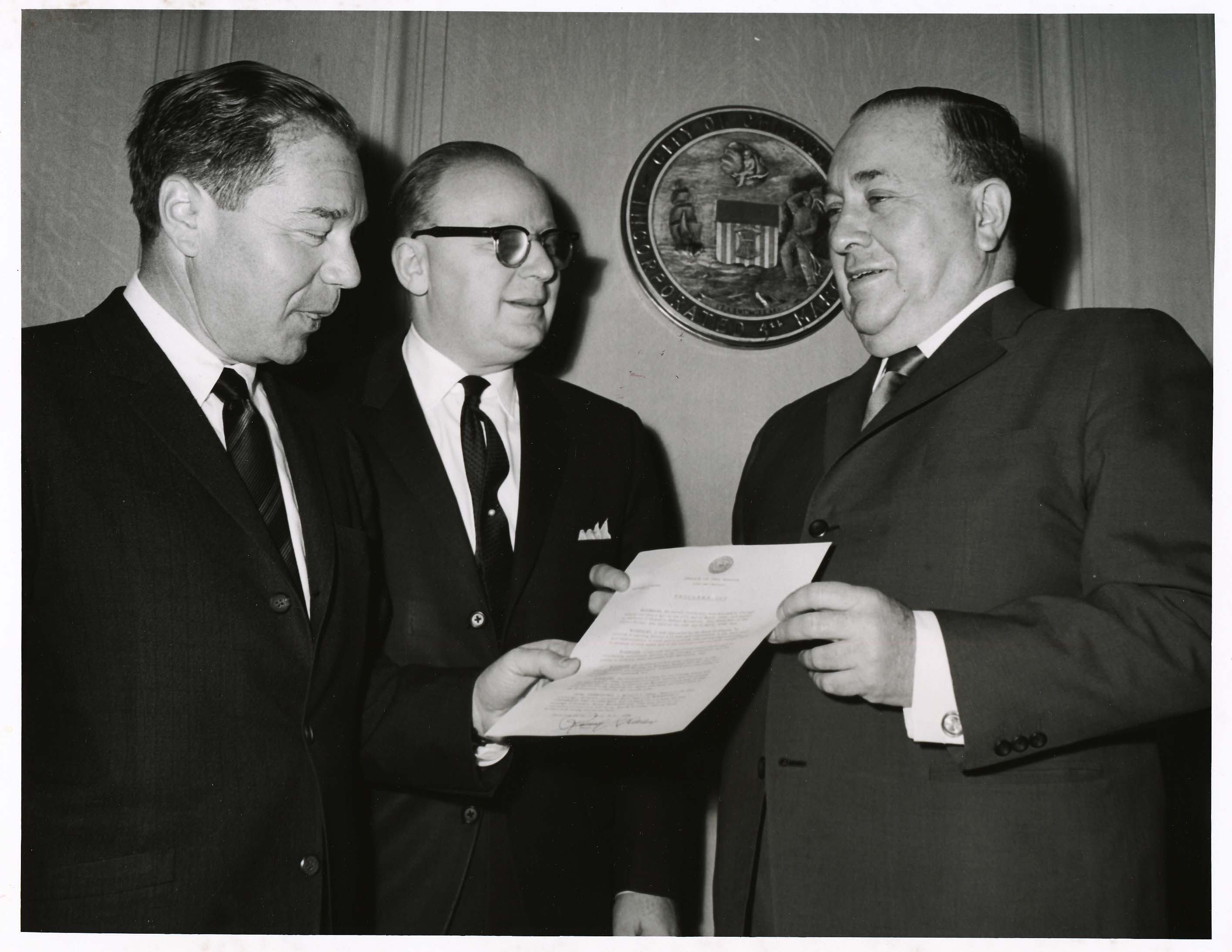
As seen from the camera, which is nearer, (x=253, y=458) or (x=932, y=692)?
(x=932, y=692)

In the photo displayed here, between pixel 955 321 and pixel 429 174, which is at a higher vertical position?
pixel 429 174

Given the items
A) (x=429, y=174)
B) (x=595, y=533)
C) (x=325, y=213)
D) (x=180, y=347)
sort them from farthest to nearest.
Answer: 1. (x=429, y=174)
2. (x=595, y=533)
3. (x=325, y=213)
4. (x=180, y=347)

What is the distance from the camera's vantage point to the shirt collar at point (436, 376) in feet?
8.50

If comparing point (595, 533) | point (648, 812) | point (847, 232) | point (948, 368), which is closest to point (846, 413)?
point (948, 368)

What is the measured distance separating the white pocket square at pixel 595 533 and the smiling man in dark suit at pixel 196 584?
496 mm

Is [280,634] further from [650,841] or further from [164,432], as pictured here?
[650,841]

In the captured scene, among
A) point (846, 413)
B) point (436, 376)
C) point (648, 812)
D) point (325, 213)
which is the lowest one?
point (648, 812)

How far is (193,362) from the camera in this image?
200 cm

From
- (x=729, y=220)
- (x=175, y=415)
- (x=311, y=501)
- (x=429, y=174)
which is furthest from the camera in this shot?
(x=729, y=220)

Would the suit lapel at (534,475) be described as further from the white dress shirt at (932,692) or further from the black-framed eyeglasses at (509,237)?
the white dress shirt at (932,692)

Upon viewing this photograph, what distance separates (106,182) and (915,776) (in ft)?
7.26

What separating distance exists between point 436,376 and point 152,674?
1047 millimetres

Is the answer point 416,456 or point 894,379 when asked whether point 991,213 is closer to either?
point 894,379
